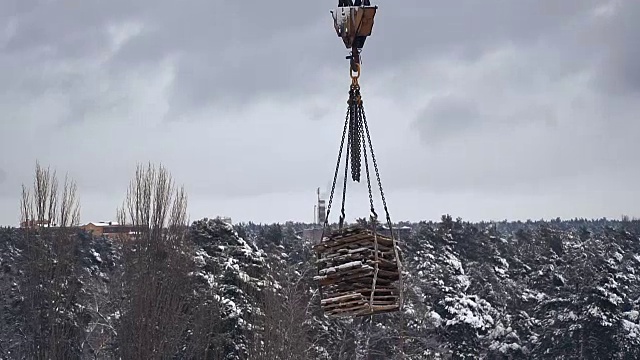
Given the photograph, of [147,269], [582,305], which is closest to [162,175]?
[147,269]

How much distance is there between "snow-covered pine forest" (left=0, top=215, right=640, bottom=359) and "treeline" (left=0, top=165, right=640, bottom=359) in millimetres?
49

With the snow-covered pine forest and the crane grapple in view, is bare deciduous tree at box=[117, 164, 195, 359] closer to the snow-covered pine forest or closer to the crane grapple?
the snow-covered pine forest

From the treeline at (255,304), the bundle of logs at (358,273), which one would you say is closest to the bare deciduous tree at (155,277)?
the treeline at (255,304)

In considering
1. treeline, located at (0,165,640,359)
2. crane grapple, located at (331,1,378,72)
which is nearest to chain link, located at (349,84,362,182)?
crane grapple, located at (331,1,378,72)

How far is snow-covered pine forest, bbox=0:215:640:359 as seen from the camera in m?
21.1

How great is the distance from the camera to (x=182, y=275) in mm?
22266

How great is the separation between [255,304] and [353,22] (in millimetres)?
15340

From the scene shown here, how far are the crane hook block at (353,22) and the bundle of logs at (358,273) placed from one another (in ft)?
4.87

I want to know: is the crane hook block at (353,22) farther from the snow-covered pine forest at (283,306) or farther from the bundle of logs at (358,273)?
the snow-covered pine forest at (283,306)

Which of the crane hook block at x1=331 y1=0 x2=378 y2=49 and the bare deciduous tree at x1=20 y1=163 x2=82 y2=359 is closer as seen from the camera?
the crane hook block at x1=331 y1=0 x2=378 y2=49

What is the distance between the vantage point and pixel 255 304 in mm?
20953

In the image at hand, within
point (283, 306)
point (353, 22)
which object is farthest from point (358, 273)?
point (283, 306)

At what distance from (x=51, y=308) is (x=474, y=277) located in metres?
18.0

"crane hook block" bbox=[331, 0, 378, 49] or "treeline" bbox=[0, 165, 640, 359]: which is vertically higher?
"crane hook block" bbox=[331, 0, 378, 49]
